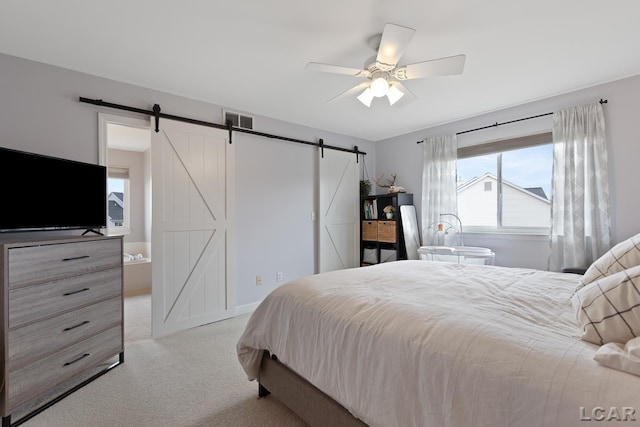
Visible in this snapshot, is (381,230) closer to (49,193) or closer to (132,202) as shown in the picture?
(49,193)

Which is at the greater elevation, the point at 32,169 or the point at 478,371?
the point at 32,169

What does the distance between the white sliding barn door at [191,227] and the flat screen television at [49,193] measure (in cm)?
56

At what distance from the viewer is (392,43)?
1.88 meters

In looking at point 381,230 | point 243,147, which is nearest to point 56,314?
point 243,147

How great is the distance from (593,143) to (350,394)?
3428 mm

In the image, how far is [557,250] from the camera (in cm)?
312

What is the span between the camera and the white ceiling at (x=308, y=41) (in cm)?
184

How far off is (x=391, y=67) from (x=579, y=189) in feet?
7.95

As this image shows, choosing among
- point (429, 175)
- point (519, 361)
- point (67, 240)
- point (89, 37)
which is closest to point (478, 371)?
point (519, 361)

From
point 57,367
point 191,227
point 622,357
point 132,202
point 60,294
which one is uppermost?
point 132,202

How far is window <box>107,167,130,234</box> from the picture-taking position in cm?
524

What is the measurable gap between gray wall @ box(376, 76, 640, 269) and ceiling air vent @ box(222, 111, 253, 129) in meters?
2.47

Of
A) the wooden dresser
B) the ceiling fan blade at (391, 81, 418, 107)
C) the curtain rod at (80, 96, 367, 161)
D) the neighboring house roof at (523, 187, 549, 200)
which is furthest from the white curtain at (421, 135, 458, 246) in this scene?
the wooden dresser

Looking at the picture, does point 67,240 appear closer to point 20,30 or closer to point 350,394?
point 20,30
